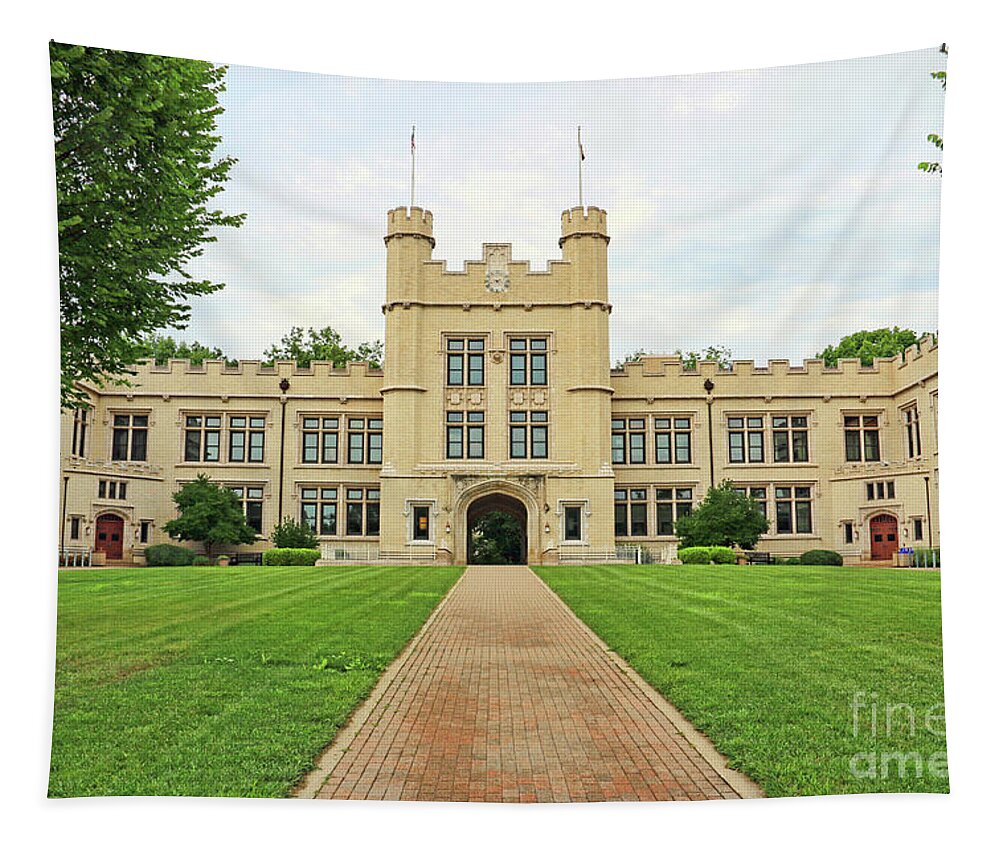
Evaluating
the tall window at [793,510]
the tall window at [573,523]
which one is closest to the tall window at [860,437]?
the tall window at [793,510]

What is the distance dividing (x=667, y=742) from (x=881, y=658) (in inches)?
65.4

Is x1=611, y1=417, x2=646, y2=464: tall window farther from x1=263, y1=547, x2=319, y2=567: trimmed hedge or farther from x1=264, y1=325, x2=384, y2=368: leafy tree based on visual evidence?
x1=263, y1=547, x2=319, y2=567: trimmed hedge

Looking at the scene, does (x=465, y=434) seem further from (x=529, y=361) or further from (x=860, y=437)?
(x=860, y=437)

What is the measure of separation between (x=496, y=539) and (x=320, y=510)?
1503mm

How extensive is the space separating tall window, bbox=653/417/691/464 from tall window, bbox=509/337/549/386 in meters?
0.99

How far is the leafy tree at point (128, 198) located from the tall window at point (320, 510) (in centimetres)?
160

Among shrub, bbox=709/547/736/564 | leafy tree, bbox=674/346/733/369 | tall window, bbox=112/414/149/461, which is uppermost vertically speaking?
leafy tree, bbox=674/346/733/369

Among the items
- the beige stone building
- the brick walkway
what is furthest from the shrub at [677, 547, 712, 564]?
the brick walkway

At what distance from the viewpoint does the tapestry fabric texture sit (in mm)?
5430

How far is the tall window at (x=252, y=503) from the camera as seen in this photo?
612cm

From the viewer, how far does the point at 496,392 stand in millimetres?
6906

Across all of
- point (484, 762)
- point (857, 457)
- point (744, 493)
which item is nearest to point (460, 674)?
point (484, 762)

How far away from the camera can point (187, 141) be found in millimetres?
6098

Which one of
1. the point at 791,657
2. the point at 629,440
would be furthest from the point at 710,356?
the point at 791,657
